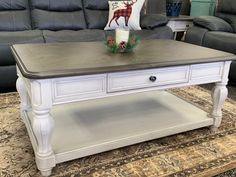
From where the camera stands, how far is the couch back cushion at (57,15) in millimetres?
2723

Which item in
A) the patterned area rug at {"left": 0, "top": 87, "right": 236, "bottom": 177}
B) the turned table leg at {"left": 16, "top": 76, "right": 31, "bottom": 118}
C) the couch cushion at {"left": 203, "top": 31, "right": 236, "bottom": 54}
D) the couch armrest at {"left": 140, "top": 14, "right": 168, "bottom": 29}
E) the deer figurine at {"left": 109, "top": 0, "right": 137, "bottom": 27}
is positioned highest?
the deer figurine at {"left": 109, "top": 0, "right": 137, "bottom": 27}

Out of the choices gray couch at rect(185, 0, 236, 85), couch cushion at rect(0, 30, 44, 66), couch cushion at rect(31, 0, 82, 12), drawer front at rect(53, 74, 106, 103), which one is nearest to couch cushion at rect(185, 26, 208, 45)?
gray couch at rect(185, 0, 236, 85)

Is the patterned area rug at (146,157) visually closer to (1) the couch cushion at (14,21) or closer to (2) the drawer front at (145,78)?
(2) the drawer front at (145,78)

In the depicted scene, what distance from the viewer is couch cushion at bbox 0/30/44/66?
213 centimetres

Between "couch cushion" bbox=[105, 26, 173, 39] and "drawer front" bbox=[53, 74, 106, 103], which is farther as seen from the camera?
"couch cushion" bbox=[105, 26, 173, 39]

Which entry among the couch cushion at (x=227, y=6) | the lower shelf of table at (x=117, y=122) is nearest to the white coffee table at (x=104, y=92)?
the lower shelf of table at (x=117, y=122)

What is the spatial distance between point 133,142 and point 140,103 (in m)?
0.47

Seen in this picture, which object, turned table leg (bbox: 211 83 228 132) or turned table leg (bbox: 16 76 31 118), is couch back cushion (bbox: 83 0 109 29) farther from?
turned table leg (bbox: 211 83 228 132)

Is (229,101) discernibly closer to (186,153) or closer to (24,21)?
(186,153)

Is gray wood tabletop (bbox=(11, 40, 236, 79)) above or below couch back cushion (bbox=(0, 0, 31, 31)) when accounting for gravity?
below

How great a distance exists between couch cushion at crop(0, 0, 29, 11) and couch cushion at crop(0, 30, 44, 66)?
0.52m

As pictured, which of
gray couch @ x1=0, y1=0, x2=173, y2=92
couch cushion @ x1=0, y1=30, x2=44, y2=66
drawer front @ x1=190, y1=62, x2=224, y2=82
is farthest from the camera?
gray couch @ x1=0, y1=0, x2=173, y2=92

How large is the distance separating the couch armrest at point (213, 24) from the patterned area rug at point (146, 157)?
1502 mm

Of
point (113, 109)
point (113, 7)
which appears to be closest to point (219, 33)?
point (113, 7)
